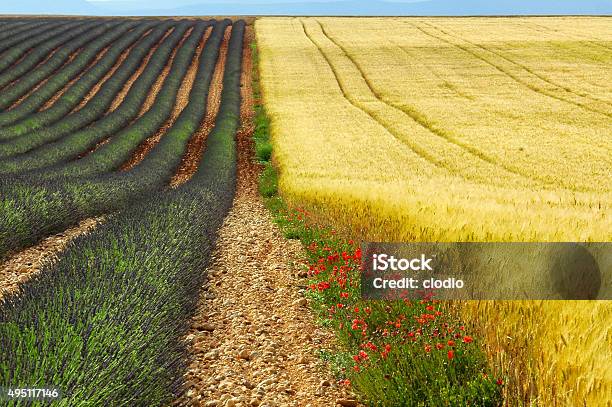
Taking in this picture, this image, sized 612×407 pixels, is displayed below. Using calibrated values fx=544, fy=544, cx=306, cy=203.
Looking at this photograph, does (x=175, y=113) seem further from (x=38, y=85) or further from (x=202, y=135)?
(x=38, y=85)

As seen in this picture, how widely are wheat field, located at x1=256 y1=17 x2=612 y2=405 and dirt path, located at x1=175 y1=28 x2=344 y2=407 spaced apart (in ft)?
4.57

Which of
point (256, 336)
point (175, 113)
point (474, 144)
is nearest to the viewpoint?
point (256, 336)

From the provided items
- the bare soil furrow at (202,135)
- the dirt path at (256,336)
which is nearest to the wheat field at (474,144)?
the dirt path at (256,336)

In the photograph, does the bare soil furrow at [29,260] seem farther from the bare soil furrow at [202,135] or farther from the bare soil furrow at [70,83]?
the bare soil furrow at [70,83]

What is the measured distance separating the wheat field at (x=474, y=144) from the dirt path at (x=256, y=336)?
1392 millimetres

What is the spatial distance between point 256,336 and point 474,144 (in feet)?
54.9

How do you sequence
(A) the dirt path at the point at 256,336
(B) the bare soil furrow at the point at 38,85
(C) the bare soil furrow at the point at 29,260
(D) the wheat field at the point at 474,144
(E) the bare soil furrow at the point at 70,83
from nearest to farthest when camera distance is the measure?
(D) the wheat field at the point at 474,144 → (A) the dirt path at the point at 256,336 → (C) the bare soil furrow at the point at 29,260 → (B) the bare soil furrow at the point at 38,85 → (E) the bare soil furrow at the point at 70,83

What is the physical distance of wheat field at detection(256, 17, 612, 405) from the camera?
3743mm

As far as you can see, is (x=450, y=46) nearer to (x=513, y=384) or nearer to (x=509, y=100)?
(x=509, y=100)

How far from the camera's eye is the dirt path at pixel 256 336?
4.72 m

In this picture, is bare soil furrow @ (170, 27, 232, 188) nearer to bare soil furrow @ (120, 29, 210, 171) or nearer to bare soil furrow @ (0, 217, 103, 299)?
bare soil furrow @ (120, 29, 210, 171)

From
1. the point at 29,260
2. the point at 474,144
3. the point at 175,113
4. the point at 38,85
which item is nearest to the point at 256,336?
the point at 29,260

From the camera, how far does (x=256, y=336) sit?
5.93m

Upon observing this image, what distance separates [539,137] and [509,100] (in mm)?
8958
